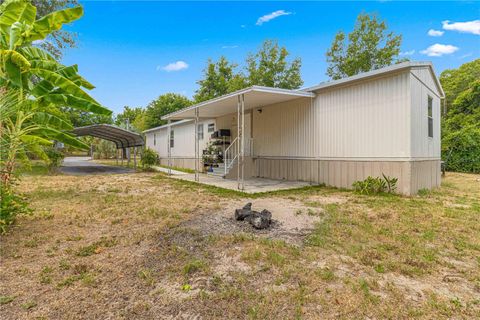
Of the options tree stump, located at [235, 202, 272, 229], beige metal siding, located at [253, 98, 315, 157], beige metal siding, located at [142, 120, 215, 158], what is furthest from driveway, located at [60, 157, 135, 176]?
tree stump, located at [235, 202, 272, 229]

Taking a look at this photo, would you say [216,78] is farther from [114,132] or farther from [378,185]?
[378,185]

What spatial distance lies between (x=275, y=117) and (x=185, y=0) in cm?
706

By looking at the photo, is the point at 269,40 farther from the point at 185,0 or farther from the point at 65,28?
the point at 65,28

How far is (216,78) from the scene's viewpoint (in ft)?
104

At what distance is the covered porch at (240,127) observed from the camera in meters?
8.61

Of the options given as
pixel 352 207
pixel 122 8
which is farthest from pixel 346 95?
pixel 122 8

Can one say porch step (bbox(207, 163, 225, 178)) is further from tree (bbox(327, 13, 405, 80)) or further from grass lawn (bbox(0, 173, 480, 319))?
tree (bbox(327, 13, 405, 80))

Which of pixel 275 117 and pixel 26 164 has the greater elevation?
pixel 275 117

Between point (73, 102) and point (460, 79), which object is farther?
point (460, 79)

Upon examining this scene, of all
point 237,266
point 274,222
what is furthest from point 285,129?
point 237,266

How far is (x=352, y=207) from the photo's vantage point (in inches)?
234

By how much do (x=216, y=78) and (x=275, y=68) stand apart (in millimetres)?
7294

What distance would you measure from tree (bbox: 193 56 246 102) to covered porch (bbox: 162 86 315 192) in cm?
1710

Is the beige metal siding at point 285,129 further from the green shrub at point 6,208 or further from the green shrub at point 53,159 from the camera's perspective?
the green shrub at point 53,159
